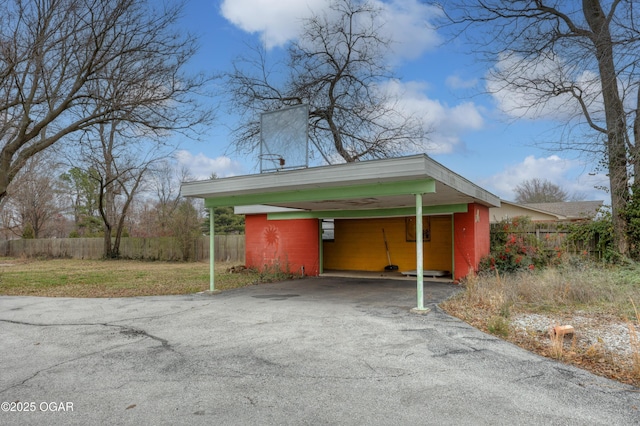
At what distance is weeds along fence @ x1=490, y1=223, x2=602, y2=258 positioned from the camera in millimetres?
11922

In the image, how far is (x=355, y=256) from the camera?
46.8 ft

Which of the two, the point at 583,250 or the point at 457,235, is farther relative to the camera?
the point at 583,250

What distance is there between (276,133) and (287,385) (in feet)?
20.0

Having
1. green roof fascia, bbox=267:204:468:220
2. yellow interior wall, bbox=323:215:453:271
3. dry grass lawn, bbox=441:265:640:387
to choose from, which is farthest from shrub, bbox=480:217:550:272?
dry grass lawn, bbox=441:265:640:387

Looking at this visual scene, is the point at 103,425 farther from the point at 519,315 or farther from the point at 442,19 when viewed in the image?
the point at 442,19

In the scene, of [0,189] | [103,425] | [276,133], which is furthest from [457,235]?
[0,189]

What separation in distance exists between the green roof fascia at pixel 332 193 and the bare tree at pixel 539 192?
31638mm

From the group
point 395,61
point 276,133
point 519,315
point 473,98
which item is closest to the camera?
point 519,315

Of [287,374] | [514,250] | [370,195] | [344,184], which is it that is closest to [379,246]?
[514,250]

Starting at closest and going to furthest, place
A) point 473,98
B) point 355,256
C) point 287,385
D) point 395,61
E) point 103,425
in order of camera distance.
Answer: point 103,425, point 287,385, point 473,98, point 355,256, point 395,61

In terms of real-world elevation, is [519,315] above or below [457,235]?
below

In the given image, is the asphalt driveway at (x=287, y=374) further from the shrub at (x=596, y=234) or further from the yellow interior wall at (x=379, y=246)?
the shrub at (x=596, y=234)

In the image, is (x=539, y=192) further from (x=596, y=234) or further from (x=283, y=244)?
(x=283, y=244)

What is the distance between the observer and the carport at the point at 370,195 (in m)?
6.59
